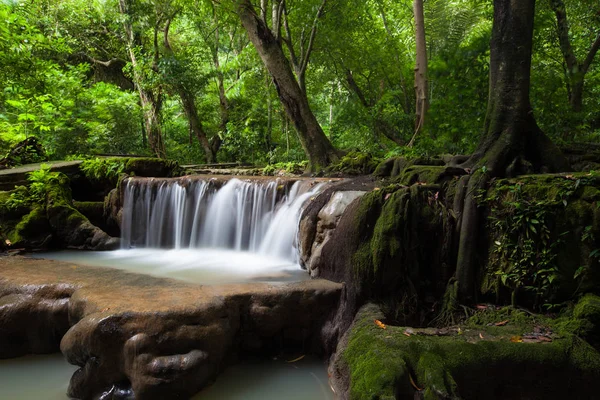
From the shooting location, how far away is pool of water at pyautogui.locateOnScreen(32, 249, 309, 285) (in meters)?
5.39

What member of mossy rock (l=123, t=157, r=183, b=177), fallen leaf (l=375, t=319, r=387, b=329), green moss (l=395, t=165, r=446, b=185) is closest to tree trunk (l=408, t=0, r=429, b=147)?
green moss (l=395, t=165, r=446, b=185)

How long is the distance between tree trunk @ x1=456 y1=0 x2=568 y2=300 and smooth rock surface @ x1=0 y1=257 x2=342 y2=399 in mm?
2786

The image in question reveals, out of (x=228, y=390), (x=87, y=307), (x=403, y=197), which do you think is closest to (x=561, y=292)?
(x=403, y=197)

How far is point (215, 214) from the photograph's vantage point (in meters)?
8.27

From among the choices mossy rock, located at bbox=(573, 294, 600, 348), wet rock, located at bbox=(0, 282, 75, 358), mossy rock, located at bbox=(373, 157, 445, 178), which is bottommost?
wet rock, located at bbox=(0, 282, 75, 358)

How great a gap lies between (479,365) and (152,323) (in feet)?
9.52

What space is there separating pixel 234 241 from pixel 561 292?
18.7 feet

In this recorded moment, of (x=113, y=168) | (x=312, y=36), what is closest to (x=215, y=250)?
(x=113, y=168)

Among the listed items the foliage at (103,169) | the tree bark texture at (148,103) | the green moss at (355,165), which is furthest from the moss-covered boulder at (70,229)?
the tree bark texture at (148,103)

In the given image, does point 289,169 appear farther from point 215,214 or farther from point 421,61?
point 421,61

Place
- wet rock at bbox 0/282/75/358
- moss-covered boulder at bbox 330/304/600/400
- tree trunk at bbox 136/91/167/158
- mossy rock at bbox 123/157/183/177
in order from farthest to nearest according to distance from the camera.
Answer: tree trunk at bbox 136/91/167/158
mossy rock at bbox 123/157/183/177
wet rock at bbox 0/282/75/358
moss-covered boulder at bbox 330/304/600/400

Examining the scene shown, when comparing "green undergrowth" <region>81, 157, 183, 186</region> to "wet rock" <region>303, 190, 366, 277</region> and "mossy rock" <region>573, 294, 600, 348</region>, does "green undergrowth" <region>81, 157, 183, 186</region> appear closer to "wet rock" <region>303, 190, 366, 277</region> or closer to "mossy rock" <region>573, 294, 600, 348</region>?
"wet rock" <region>303, 190, 366, 277</region>

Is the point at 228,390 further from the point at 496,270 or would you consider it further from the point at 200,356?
the point at 496,270

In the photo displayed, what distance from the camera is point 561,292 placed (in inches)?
148
